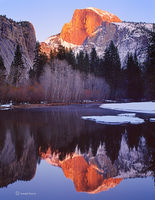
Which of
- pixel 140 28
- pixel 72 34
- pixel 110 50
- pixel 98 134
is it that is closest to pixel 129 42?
pixel 140 28

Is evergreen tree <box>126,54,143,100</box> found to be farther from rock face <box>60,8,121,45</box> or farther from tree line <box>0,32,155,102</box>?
rock face <box>60,8,121,45</box>

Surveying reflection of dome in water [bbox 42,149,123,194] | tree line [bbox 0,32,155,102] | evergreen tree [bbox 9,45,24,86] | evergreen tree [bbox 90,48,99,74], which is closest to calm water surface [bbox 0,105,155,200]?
reflection of dome in water [bbox 42,149,123,194]

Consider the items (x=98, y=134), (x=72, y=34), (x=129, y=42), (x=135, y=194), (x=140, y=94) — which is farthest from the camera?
(x=72, y=34)

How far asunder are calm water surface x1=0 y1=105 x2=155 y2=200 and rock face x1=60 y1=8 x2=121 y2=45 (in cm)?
18098

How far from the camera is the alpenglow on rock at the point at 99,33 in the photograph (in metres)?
168

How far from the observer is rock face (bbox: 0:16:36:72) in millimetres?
101869

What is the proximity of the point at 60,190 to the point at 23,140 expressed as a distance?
5381mm

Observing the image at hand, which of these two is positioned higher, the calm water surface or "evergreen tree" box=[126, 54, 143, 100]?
"evergreen tree" box=[126, 54, 143, 100]

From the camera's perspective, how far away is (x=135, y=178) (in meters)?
5.79

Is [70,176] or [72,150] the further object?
[72,150]

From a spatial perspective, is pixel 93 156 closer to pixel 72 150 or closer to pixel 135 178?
pixel 72 150

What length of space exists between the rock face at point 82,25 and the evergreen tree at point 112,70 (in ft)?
424

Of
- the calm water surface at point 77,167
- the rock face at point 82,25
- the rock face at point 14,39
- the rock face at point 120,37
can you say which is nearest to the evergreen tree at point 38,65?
the calm water surface at point 77,167

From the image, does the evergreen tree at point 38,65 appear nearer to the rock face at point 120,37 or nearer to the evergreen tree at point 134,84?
the evergreen tree at point 134,84
